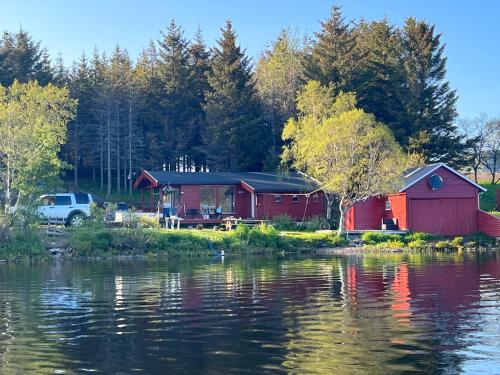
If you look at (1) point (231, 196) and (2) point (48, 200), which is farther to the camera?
(1) point (231, 196)

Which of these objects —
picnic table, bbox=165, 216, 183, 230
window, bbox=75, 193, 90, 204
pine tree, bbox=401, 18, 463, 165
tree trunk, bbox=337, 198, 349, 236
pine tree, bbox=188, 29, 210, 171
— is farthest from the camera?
pine tree, bbox=188, 29, 210, 171

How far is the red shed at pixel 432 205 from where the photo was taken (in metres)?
43.7

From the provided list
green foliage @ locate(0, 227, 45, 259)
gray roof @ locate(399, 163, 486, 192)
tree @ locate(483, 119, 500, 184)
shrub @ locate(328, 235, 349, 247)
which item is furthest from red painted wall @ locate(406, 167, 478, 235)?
tree @ locate(483, 119, 500, 184)

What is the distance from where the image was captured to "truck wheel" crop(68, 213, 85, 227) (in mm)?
40531

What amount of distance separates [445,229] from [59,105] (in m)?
27.1

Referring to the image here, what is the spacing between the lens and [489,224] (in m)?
43.8

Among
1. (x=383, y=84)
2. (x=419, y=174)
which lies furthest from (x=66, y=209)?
(x=383, y=84)

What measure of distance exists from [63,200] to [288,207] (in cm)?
1583

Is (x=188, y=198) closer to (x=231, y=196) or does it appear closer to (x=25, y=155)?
(x=231, y=196)

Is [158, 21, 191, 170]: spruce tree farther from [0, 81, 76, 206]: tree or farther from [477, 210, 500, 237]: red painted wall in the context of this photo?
[477, 210, 500, 237]: red painted wall

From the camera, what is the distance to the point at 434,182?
4381cm

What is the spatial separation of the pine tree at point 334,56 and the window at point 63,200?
25.0 metres

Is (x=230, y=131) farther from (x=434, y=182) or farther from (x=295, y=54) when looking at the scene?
(x=434, y=182)

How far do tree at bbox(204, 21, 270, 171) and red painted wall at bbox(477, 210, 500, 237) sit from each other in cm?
2145
